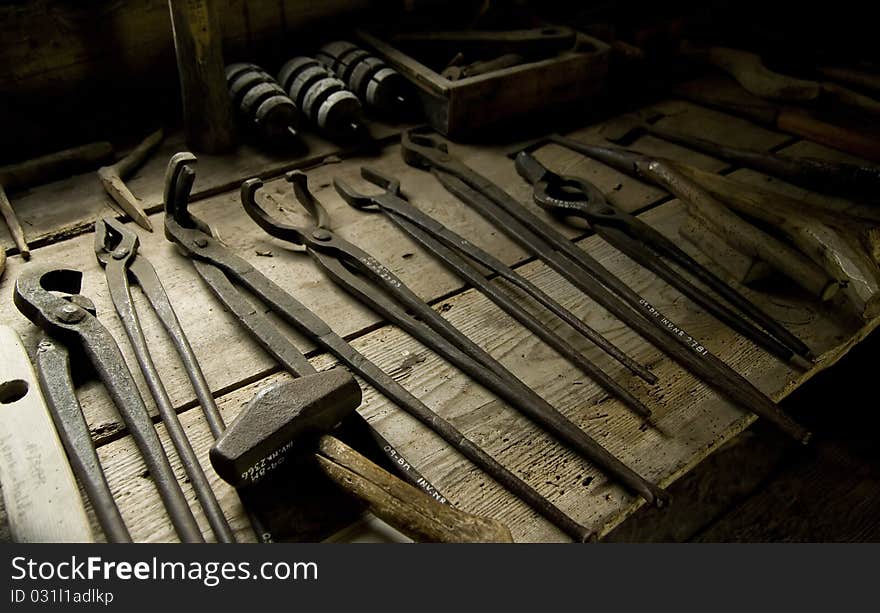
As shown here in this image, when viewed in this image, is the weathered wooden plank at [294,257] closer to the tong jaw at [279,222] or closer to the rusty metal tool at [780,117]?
the tong jaw at [279,222]

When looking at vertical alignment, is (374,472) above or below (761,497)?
above

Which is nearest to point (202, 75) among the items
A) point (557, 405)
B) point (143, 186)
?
point (143, 186)

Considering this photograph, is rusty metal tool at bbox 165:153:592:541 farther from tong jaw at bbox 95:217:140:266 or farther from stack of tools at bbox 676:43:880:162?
stack of tools at bbox 676:43:880:162

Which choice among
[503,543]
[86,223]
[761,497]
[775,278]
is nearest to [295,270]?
[86,223]

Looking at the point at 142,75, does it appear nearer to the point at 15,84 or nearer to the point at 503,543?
the point at 15,84

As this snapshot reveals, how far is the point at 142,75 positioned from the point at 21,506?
5.24ft

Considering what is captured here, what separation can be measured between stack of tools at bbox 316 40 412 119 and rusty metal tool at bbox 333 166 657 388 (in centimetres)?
36

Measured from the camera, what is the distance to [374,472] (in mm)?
1252

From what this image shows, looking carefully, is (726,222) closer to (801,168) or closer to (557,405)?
(801,168)

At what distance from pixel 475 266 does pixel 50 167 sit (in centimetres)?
125

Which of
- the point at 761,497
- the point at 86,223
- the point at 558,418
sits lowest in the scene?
the point at 761,497

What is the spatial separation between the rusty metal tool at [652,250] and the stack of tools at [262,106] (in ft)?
2.34

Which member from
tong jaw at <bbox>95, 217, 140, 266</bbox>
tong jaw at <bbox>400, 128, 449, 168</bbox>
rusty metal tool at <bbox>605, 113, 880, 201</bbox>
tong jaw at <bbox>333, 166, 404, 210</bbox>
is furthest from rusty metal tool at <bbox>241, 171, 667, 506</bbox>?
rusty metal tool at <bbox>605, 113, 880, 201</bbox>

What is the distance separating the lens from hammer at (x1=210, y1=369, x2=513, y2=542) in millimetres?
1160
